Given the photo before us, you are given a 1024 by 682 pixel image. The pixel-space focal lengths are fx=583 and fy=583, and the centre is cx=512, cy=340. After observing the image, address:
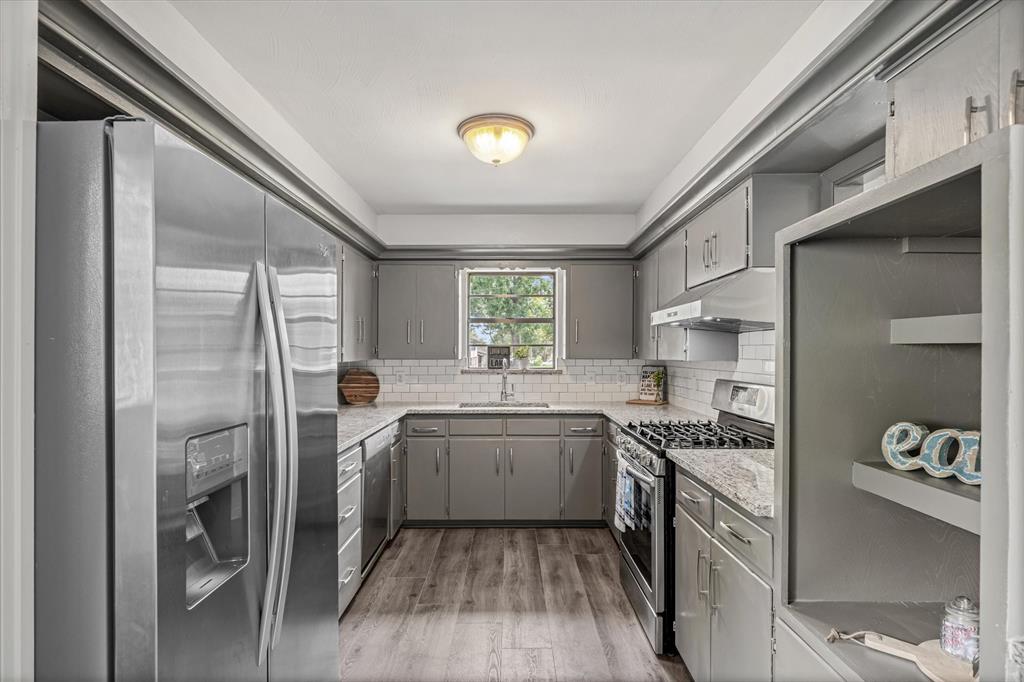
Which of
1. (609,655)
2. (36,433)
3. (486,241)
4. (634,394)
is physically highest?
(486,241)

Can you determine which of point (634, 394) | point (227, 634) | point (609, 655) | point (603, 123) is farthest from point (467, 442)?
point (227, 634)

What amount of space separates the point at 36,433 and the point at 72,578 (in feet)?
0.77

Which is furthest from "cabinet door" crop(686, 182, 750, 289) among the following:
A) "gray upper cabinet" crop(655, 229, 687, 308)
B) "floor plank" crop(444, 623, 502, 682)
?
"floor plank" crop(444, 623, 502, 682)

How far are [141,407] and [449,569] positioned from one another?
2.95 metres

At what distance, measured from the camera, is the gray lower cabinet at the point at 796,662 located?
3.83ft

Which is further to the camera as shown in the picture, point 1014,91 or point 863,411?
point 863,411

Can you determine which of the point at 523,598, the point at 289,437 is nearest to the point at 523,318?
the point at 523,598

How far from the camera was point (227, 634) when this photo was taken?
45.7 inches

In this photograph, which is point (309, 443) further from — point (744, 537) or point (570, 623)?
point (570, 623)

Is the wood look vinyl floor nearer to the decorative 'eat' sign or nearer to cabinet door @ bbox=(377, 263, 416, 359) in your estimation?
cabinet door @ bbox=(377, 263, 416, 359)

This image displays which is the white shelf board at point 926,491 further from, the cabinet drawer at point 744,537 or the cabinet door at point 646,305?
Result: the cabinet door at point 646,305

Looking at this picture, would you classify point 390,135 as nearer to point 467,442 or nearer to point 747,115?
point 747,115

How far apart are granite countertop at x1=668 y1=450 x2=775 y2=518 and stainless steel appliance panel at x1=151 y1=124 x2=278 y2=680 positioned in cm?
125

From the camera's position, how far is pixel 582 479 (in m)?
4.38
